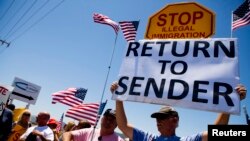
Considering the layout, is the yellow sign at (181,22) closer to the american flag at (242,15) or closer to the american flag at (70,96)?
the american flag at (242,15)

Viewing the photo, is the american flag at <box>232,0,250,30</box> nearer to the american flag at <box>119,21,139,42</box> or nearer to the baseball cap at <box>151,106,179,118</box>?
the american flag at <box>119,21,139,42</box>

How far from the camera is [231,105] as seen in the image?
111 inches

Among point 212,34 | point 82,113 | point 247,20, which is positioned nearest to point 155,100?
point 212,34

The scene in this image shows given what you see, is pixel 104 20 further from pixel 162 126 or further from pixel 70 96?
pixel 162 126

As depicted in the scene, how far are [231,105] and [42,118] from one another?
4353mm

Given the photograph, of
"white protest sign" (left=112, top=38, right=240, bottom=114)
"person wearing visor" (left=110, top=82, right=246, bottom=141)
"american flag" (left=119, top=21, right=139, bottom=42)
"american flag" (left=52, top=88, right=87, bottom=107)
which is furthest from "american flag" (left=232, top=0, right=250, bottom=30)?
"american flag" (left=52, top=88, right=87, bottom=107)

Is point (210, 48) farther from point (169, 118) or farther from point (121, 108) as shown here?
point (121, 108)

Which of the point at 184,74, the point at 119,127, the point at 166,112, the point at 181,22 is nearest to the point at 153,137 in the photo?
the point at 166,112

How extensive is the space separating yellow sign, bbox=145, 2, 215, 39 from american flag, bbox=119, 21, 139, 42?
5.47 metres

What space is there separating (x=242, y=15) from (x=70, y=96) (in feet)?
26.1

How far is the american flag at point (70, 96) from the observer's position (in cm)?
1196

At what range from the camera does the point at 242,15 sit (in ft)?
23.3

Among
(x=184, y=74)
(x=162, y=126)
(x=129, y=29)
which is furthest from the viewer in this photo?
(x=129, y=29)

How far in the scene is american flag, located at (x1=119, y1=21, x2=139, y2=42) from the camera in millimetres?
9500
